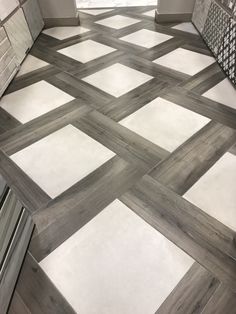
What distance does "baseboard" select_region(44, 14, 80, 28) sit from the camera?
3629mm

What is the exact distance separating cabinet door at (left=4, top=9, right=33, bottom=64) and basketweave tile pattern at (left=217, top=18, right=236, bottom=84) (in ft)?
7.02

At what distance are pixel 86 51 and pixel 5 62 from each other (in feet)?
3.23

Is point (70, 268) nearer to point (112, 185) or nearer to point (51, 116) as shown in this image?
point (112, 185)

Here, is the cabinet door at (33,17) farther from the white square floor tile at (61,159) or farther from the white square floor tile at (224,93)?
the white square floor tile at (224,93)

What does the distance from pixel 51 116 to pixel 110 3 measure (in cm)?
347

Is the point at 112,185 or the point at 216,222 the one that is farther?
the point at 112,185

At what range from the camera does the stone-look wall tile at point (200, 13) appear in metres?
3.03

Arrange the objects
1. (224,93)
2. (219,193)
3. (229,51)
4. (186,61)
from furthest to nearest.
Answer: (186,61) < (229,51) < (224,93) < (219,193)

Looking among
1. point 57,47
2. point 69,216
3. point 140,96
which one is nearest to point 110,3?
point 57,47

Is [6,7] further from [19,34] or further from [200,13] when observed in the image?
[200,13]

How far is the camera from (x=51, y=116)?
2057 mm

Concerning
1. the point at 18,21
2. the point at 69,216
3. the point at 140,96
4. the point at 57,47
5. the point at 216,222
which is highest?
the point at 18,21

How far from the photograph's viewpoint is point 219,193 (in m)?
1.44

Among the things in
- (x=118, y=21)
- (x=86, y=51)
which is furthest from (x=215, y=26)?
(x=118, y=21)
